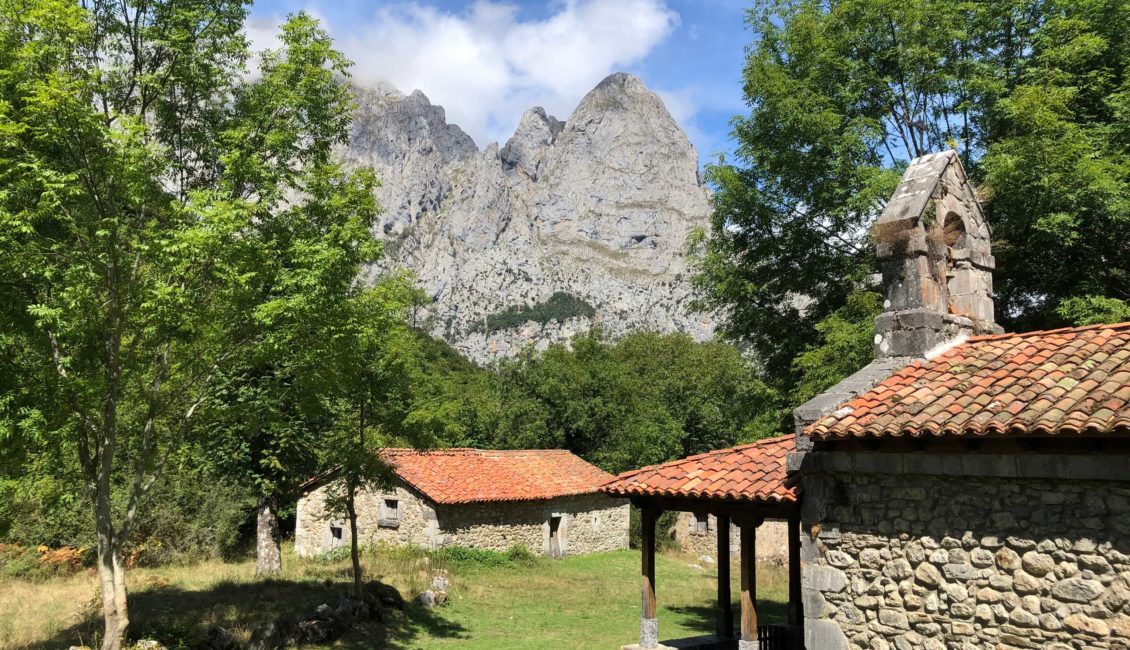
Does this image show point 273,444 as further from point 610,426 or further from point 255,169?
point 610,426

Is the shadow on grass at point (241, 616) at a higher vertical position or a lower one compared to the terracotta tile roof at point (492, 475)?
lower

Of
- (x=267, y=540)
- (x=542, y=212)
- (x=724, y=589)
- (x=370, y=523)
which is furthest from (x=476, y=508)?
(x=542, y=212)

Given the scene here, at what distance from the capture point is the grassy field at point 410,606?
13.0 metres

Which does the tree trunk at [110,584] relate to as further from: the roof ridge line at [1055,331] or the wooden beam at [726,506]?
the roof ridge line at [1055,331]

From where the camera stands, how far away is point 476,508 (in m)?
24.0

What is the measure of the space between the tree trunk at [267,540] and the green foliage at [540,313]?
93514 mm

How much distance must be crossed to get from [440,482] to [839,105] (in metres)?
16.7

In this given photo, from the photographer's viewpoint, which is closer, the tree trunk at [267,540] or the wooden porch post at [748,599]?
the wooden porch post at [748,599]

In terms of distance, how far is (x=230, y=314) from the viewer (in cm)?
963

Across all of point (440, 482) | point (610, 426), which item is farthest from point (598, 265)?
point (440, 482)

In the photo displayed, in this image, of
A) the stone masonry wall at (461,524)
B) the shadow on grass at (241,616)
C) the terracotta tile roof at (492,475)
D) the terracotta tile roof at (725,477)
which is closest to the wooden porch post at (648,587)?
the terracotta tile roof at (725,477)

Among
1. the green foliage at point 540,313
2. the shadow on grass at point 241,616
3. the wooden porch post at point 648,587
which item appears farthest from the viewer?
the green foliage at point 540,313

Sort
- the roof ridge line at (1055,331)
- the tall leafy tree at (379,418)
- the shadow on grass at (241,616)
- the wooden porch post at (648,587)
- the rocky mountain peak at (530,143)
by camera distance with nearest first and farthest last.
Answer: the roof ridge line at (1055,331) → the wooden porch post at (648,587) → the shadow on grass at (241,616) → the tall leafy tree at (379,418) → the rocky mountain peak at (530,143)

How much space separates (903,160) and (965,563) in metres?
10.7
